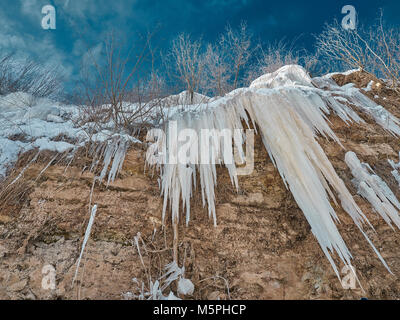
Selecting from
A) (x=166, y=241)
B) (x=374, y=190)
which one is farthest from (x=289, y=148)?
(x=166, y=241)

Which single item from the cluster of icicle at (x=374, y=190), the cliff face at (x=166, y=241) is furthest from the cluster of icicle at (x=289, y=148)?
the cluster of icicle at (x=374, y=190)

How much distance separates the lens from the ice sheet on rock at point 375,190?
219 cm

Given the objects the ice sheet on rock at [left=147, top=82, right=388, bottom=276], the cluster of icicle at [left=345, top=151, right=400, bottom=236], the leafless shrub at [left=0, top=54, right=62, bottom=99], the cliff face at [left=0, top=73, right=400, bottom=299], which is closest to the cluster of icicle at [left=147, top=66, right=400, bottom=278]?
the ice sheet on rock at [left=147, top=82, right=388, bottom=276]

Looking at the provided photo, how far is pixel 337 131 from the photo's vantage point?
283 centimetres

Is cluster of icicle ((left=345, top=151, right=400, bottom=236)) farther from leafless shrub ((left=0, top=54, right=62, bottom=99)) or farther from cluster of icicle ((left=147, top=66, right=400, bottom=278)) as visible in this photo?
leafless shrub ((left=0, top=54, right=62, bottom=99))

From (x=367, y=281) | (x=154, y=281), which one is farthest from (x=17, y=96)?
(x=367, y=281)

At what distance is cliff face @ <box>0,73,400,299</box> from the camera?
1.87m

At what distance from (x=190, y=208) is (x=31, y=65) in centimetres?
662

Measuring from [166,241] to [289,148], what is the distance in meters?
1.54

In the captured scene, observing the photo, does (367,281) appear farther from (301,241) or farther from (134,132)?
(134,132)

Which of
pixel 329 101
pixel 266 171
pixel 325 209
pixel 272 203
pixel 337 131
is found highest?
pixel 329 101

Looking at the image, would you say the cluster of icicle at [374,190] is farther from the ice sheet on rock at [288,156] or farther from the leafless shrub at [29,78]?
the leafless shrub at [29,78]

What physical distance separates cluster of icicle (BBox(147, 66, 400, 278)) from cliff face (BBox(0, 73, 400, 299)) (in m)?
0.11

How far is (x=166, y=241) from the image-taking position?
2078 millimetres
